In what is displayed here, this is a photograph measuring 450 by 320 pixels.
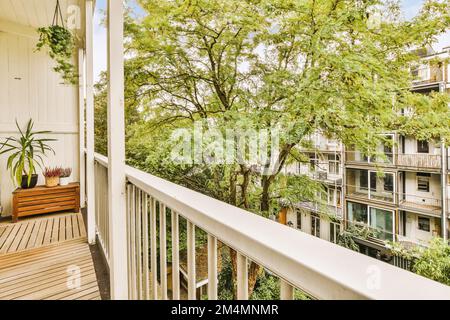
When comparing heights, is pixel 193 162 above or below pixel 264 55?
below

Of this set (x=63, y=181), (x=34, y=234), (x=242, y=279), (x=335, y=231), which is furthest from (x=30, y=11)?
(x=335, y=231)

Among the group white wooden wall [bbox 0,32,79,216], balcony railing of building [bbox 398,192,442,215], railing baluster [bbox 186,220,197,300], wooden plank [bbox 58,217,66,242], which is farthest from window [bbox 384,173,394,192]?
white wooden wall [bbox 0,32,79,216]

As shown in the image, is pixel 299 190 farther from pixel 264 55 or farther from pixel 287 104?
pixel 264 55

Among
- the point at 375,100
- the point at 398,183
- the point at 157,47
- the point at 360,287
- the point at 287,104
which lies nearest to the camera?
the point at 360,287

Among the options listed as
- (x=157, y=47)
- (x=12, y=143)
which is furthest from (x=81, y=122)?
(x=157, y=47)

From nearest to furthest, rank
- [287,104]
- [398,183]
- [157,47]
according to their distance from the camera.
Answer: [398,183] < [287,104] < [157,47]

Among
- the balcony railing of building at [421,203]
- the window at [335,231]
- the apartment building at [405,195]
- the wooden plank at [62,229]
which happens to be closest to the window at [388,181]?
the apartment building at [405,195]

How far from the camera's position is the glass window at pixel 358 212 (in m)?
1.91

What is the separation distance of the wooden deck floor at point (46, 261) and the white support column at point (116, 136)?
0.75 m

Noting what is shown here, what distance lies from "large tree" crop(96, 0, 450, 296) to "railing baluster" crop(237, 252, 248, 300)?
2.58 metres

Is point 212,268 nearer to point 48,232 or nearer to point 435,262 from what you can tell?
point 435,262

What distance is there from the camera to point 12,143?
3598 millimetres

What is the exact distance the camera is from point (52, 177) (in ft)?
11.5

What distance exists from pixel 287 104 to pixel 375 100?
1.15 metres
